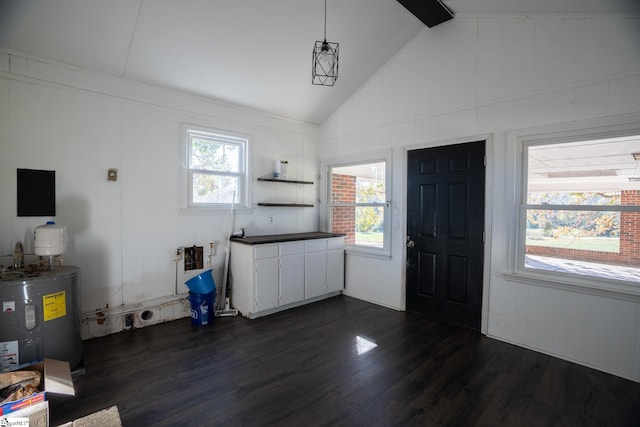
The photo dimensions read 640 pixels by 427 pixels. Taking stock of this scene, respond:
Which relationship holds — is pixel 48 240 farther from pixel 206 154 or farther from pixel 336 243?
pixel 336 243

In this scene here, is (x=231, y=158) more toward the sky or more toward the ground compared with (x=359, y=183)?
more toward the sky

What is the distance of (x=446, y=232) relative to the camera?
3.58 metres

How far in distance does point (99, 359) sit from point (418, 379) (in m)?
2.72

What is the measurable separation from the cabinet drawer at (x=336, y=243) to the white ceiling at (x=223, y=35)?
2.10m

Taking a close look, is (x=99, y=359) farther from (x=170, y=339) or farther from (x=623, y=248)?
(x=623, y=248)

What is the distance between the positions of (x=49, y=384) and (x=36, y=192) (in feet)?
5.80

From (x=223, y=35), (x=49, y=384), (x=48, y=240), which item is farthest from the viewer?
(x=223, y=35)

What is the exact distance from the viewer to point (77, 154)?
3.01 metres

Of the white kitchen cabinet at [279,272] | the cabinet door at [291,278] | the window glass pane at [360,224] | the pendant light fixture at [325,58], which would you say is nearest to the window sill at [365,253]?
the window glass pane at [360,224]

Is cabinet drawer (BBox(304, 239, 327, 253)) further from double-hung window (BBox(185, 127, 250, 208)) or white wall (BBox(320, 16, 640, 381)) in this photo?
double-hung window (BBox(185, 127, 250, 208))

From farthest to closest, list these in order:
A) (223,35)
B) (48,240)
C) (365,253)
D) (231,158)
→ (365,253) < (231,158) < (223,35) < (48,240)

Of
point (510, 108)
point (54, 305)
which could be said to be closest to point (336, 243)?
point (510, 108)

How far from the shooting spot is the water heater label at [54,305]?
2.33m

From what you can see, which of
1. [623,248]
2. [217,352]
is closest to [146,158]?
[217,352]
